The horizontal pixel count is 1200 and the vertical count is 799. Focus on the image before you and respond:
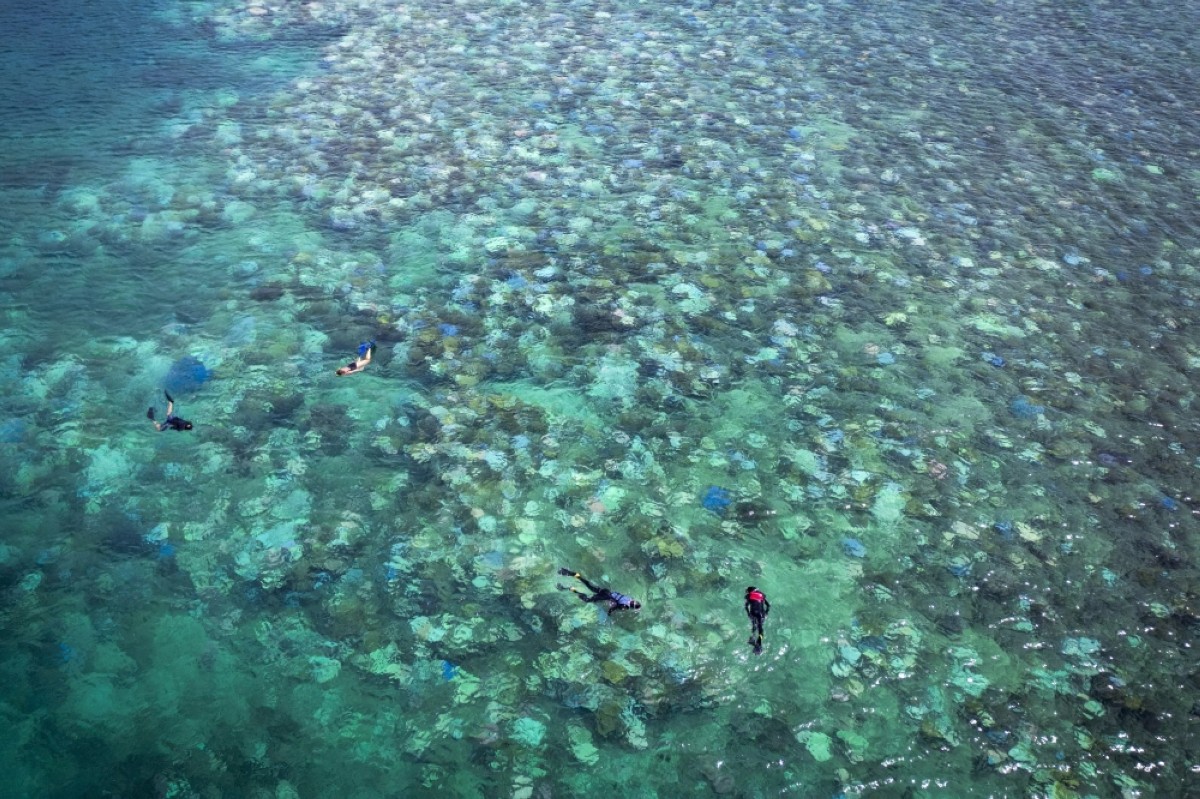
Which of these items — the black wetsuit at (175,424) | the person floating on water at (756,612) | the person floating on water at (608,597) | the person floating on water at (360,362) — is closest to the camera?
the person floating on water at (756,612)

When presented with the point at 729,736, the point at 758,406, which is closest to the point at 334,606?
the point at 729,736

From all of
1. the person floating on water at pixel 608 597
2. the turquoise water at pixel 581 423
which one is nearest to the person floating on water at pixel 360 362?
the turquoise water at pixel 581 423

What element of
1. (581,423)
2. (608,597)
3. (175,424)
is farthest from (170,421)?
(608,597)

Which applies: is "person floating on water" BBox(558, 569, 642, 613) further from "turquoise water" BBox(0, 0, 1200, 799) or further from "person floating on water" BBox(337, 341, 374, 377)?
"person floating on water" BBox(337, 341, 374, 377)

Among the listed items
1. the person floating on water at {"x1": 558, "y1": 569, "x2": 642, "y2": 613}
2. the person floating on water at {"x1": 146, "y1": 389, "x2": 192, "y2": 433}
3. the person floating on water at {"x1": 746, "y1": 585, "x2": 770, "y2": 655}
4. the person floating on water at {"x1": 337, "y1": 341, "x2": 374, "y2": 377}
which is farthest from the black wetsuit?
the person floating on water at {"x1": 746, "y1": 585, "x2": 770, "y2": 655}

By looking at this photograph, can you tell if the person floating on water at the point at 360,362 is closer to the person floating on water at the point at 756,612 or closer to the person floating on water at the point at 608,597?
the person floating on water at the point at 608,597

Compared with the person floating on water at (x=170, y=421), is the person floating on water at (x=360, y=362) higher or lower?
higher

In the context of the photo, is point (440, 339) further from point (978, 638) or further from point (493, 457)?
point (978, 638)
